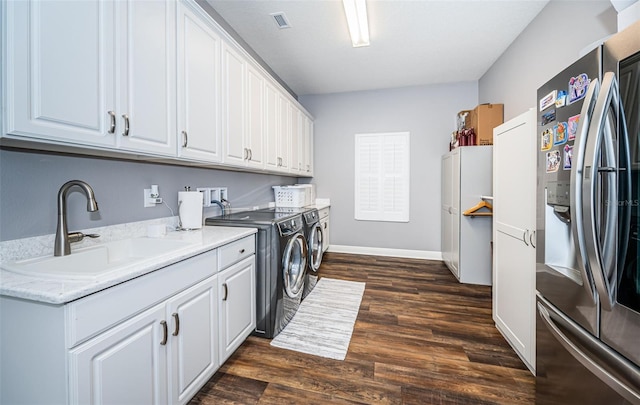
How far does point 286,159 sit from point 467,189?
2.29 m

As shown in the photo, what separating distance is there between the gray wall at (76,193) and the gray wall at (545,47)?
3.17 m

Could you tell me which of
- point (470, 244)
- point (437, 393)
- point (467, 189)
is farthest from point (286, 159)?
point (437, 393)

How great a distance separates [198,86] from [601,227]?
2.20 metres

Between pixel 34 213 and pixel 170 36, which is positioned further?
pixel 170 36

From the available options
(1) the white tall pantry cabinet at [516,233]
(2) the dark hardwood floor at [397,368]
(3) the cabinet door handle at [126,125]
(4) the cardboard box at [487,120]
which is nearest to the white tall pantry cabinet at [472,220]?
(4) the cardboard box at [487,120]

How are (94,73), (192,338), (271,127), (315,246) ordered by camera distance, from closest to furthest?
(94,73) < (192,338) < (271,127) < (315,246)

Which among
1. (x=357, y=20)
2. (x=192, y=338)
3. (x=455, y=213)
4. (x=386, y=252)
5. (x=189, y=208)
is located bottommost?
(x=386, y=252)

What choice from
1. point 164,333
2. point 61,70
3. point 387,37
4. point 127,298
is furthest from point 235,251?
point 387,37

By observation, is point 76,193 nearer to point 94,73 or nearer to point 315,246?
point 94,73

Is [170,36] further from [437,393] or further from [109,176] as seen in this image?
[437,393]

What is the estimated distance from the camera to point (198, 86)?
1815mm

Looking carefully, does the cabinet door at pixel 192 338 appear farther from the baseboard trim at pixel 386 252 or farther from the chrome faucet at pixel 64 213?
the baseboard trim at pixel 386 252

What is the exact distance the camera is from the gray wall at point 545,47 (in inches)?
71.7

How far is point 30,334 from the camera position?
35.0 inches
